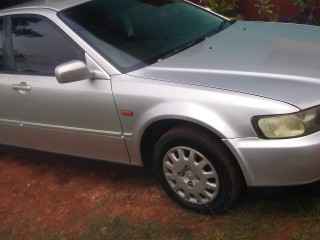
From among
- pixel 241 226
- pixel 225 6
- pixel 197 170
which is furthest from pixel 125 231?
pixel 225 6

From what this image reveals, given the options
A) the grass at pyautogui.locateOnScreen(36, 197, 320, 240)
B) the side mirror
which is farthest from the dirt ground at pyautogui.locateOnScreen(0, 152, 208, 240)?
the side mirror

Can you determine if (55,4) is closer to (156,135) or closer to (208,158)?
(156,135)

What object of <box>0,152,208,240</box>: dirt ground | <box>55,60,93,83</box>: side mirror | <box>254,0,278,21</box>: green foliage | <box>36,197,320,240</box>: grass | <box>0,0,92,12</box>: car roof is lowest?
<box>0,152,208,240</box>: dirt ground

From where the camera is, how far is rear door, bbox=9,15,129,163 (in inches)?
137

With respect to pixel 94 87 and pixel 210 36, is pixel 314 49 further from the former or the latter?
pixel 94 87

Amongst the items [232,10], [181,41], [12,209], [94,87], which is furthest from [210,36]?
[232,10]

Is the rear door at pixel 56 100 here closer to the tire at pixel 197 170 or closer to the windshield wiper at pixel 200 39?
the tire at pixel 197 170

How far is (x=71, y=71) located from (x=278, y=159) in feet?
5.04

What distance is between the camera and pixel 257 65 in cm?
319

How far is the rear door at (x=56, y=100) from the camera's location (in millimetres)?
3479

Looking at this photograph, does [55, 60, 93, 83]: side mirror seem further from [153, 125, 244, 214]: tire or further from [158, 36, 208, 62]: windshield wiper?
[153, 125, 244, 214]: tire

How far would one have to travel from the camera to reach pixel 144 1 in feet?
13.9

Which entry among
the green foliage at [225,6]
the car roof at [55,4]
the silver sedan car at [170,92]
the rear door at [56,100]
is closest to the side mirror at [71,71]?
the silver sedan car at [170,92]

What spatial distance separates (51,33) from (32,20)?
286mm
